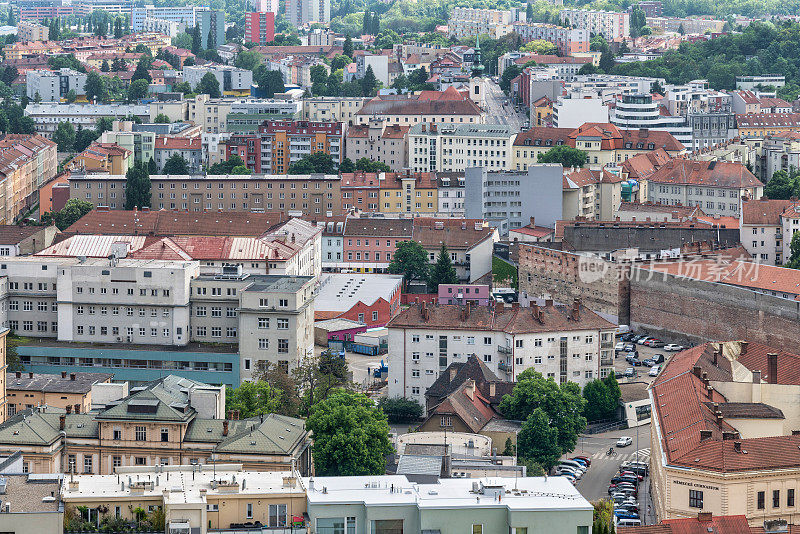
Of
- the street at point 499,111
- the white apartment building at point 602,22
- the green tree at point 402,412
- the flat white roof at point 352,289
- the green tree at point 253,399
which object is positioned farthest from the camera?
the white apartment building at point 602,22

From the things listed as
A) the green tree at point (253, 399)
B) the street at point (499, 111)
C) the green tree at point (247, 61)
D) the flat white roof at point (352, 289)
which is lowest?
the flat white roof at point (352, 289)

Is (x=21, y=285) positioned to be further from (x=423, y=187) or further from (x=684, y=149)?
(x=684, y=149)

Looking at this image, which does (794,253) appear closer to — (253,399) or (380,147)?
(253,399)

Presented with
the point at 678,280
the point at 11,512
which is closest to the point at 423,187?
the point at 678,280

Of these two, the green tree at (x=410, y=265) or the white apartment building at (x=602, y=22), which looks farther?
the white apartment building at (x=602, y=22)

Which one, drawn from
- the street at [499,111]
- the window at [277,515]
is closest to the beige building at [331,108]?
the street at [499,111]

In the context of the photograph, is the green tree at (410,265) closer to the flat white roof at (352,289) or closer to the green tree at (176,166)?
the flat white roof at (352,289)

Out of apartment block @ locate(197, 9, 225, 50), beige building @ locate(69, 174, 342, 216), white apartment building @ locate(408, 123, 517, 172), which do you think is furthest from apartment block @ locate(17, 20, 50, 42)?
beige building @ locate(69, 174, 342, 216)
